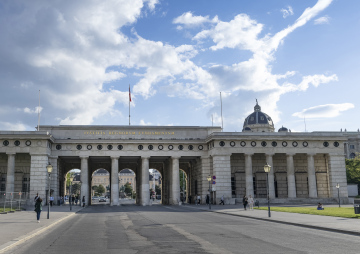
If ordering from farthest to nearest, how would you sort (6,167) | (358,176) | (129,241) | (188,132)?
(358,176)
(188,132)
(6,167)
(129,241)

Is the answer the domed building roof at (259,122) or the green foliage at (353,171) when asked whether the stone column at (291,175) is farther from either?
the domed building roof at (259,122)

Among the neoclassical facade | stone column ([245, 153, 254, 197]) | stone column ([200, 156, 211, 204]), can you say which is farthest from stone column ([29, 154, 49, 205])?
stone column ([245, 153, 254, 197])

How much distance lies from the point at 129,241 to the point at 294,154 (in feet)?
175

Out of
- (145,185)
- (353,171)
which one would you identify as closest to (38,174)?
(145,185)

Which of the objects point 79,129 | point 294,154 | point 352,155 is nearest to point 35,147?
point 79,129

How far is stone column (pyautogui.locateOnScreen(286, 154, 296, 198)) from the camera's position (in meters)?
63.8

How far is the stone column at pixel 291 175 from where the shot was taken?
Result: 63781 mm

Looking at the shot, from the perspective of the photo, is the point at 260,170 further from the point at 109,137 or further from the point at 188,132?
the point at 109,137

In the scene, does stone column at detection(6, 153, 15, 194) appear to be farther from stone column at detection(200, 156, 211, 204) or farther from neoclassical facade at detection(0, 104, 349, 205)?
stone column at detection(200, 156, 211, 204)

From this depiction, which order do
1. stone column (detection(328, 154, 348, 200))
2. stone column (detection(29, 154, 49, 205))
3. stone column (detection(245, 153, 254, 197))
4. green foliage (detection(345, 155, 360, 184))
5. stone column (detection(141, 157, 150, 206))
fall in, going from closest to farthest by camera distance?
stone column (detection(29, 154, 49, 205)), stone column (detection(245, 153, 254, 197)), stone column (detection(141, 157, 150, 206)), stone column (detection(328, 154, 348, 200)), green foliage (detection(345, 155, 360, 184))

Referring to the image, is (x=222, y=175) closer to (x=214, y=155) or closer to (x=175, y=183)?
(x=214, y=155)

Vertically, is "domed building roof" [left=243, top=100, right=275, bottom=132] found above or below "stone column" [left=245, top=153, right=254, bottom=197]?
above

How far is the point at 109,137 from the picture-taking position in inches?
2589

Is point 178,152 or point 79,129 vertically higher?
point 79,129
